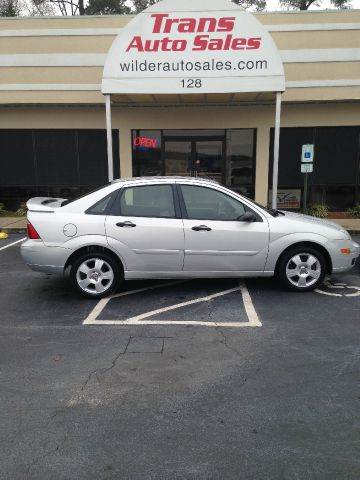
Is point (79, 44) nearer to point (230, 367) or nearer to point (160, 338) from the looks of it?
point (160, 338)

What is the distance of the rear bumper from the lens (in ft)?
18.2

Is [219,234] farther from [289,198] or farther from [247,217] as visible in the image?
[289,198]

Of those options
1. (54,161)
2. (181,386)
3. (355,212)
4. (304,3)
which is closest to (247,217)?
(181,386)

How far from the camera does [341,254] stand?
5809 mm

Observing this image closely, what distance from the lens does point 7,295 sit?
19.6 feet

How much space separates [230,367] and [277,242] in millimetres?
2327

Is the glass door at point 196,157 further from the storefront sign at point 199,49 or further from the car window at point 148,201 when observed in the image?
the car window at point 148,201

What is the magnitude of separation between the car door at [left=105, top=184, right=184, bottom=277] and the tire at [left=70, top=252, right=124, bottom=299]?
198 millimetres

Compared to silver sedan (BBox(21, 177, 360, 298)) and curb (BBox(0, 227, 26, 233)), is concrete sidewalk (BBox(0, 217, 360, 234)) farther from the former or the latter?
silver sedan (BBox(21, 177, 360, 298))

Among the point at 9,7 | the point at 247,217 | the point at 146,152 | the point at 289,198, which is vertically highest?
the point at 9,7

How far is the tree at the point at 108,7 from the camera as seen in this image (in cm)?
2495

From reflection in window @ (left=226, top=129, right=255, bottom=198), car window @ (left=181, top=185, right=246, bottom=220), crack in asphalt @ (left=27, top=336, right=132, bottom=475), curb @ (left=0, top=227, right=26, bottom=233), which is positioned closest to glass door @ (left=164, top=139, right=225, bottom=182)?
reflection in window @ (left=226, top=129, right=255, bottom=198)

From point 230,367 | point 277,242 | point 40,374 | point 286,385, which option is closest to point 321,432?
point 286,385

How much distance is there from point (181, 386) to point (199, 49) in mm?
7806
